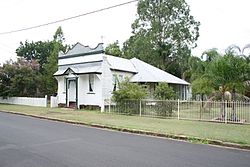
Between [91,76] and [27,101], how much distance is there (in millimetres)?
9302

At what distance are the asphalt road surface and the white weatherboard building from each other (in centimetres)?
1401

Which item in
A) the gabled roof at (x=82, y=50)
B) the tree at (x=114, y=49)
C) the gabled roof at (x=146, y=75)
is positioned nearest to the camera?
the gabled roof at (x=82, y=50)

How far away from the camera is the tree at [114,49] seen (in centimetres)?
5065

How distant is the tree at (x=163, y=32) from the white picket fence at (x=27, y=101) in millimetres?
18397

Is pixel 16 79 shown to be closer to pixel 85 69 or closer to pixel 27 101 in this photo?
pixel 27 101

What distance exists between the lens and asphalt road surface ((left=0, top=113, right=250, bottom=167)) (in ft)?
26.6

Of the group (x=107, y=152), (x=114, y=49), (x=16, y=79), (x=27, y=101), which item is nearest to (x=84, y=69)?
(x=27, y=101)

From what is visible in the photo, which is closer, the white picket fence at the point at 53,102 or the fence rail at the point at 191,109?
the fence rail at the point at 191,109

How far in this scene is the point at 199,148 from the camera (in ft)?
35.0

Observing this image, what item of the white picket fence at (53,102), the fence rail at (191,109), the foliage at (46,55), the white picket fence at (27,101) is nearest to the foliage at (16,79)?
the white picket fence at (27,101)

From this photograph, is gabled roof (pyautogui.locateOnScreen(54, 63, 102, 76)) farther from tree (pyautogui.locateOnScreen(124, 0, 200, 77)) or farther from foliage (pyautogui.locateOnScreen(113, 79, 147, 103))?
tree (pyautogui.locateOnScreen(124, 0, 200, 77))

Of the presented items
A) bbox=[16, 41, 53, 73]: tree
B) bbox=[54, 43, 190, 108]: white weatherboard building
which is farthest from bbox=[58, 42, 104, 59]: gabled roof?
bbox=[16, 41, 53, 73]: tree

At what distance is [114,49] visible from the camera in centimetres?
5159

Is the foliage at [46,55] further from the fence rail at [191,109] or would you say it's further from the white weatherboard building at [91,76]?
the fence rail at [191,109]
